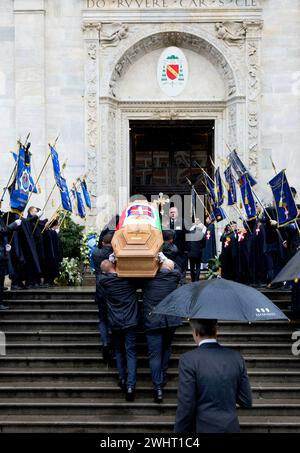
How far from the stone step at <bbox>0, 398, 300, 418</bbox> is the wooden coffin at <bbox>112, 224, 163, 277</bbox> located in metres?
1.80

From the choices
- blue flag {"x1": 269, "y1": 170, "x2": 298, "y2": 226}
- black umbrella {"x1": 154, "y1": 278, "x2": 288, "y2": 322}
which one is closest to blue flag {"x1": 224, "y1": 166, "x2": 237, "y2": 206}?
blue flag {"x1": 269, "y1": 170, "x2": 298, "y2": 226}

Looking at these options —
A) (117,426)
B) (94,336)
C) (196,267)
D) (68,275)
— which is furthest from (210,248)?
(117,426)

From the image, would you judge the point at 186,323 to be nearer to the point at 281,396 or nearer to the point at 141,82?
the point at 281,396

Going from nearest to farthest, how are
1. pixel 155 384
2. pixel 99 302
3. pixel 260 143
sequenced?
pixel 155 384 → pixel 99 302 → pixel 260 143

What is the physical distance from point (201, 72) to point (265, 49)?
76.3 inches

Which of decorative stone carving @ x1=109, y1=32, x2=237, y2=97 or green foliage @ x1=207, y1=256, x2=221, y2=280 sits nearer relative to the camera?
green foliage @ x1=207, y1=256, x2=221, y2=280

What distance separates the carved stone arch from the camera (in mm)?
22828

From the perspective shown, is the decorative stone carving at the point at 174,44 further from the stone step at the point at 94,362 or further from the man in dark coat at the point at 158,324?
the man in dark coat at the point at 158,324

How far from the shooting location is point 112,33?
899 inches

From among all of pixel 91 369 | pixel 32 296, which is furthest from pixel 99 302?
pixel 32 296

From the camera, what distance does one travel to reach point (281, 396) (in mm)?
12039

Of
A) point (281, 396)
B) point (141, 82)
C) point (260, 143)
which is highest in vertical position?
point (141, 82)

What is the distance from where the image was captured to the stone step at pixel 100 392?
11953mm

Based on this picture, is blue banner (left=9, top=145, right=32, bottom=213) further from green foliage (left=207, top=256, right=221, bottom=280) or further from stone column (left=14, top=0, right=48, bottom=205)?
stone column (left=14, top=0, right=48, bottom=205)
